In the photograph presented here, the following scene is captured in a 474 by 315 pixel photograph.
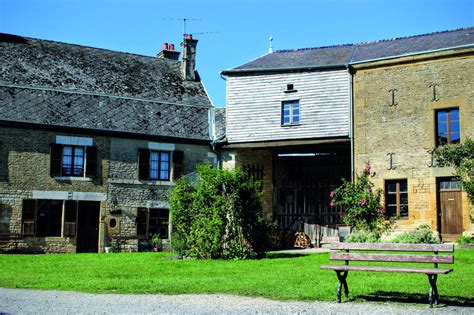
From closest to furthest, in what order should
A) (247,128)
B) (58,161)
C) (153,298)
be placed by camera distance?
(153,298), (58,161), (247,128)

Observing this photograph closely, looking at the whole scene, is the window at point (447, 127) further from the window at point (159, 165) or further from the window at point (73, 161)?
the window at point (73, 161)

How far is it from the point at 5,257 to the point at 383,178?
1181cm

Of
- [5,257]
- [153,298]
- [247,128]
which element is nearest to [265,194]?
[247,128]

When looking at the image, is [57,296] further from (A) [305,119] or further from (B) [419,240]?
(A) [305,119]

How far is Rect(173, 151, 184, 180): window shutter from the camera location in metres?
24.5

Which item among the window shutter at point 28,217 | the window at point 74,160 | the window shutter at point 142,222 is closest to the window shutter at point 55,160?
the window at point 74,160

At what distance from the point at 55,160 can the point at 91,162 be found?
4.09 ft

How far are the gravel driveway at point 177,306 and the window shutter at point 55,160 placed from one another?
1337 centimetres

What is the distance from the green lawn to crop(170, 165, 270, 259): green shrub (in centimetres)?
65

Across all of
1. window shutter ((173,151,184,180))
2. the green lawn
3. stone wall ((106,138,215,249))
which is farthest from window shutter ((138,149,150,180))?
the green lawn

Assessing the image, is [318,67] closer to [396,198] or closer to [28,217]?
[396,198]

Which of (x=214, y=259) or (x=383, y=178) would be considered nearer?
(x=214, y=259)

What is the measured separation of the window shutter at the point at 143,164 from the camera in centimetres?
2403

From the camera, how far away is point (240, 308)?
8203mm
